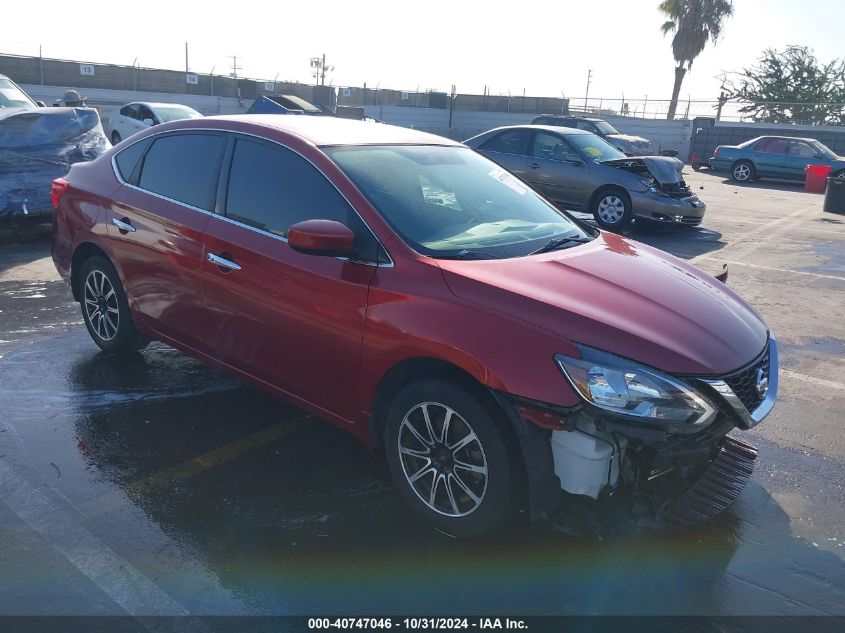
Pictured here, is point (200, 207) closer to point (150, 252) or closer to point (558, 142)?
point (150, 252)

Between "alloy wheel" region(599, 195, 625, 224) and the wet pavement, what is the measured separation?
6759mm

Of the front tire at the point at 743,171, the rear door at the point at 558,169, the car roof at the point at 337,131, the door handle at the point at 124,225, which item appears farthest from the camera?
the front tire at the point at 743,171

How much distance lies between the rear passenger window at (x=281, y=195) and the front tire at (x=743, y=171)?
21904 mm

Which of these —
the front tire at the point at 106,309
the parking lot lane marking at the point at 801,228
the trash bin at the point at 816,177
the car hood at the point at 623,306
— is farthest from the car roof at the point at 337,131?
the trash bin at the point at 816,177

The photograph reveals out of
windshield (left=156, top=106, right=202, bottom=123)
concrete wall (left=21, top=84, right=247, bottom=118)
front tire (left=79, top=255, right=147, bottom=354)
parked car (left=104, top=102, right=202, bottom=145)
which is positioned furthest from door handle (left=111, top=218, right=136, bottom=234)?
concrete wall (left=21, top=84, right=247, bottom=118)

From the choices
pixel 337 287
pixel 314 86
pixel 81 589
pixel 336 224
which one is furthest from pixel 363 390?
pixel 314 86

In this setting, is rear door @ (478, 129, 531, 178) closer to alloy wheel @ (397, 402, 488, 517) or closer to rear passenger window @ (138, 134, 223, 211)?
rear passenger window @ (138, 134, 223, 211)

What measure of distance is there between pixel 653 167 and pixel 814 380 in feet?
22.7

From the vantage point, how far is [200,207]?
14.0ft

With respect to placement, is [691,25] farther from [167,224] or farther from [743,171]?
[167,224]

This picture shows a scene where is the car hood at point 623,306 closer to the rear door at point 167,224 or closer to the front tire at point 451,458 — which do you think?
the front tire at point 451,458

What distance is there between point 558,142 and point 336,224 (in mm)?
9485

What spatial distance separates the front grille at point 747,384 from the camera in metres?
3.02

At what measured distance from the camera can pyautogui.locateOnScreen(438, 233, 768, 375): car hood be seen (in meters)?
2.91
